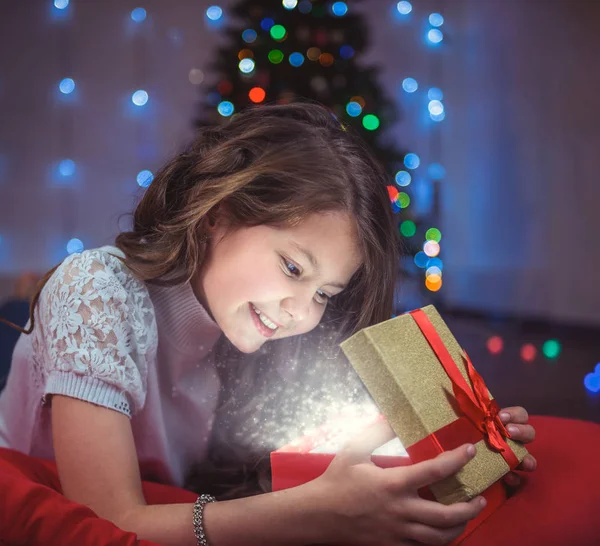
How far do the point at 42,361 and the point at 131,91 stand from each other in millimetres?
3085

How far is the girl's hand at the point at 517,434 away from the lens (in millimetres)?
875

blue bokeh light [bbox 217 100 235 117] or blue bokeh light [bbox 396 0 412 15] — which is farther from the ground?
blue bokeh light [bbox 396 0 412 15]

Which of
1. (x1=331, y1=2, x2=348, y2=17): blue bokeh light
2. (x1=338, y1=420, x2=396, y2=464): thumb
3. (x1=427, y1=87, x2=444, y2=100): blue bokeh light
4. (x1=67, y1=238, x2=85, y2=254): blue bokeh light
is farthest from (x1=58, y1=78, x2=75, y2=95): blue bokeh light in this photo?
(x1=338, y1=420, x2=396, y2=464): thumb

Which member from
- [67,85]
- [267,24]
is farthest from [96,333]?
[67,85]

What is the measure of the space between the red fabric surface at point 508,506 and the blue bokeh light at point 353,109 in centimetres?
204

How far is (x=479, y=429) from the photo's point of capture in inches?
31.8

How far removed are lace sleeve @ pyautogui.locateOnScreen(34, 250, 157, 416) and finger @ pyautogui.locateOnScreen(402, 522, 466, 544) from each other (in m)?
0.43

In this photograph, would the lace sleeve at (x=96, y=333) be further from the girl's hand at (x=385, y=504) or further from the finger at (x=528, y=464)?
the finger at (x=528, y=464)

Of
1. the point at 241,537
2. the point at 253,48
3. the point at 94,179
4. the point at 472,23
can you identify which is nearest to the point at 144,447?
the point at 241,537

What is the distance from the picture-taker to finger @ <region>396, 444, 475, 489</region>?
68 cm

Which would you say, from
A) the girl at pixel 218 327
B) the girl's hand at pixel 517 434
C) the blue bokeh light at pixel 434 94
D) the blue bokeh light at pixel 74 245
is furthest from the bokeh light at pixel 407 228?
the girl's hand at pixel 517 434

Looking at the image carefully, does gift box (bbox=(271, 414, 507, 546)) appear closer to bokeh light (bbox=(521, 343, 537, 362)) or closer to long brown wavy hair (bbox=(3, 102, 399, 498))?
long brown wavy hair (bbox=(3, 102, 399, 498))

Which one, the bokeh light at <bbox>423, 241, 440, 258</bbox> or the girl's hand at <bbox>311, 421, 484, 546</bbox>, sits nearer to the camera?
the girl's hand at <bbox>311, 421, 484, 546</bbox>

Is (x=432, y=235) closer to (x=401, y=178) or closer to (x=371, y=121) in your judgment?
(x=401, y=178)
